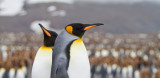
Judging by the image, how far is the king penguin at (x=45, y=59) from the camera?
2391 mm

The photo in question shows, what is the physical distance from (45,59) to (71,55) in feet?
1.39

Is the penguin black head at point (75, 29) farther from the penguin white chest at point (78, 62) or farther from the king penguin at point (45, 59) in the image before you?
the king penguin at point (45, 59)

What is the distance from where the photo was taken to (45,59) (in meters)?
2.46

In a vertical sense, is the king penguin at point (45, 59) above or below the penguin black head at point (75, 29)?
below

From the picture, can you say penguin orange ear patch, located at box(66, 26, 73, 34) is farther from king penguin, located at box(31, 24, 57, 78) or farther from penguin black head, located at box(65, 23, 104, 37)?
king penguin, located at box(31, 24, 57, 78)

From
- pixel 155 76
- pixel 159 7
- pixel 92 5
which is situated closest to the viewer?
pixel 155 76

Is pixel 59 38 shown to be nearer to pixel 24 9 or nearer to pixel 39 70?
pixel 39 70

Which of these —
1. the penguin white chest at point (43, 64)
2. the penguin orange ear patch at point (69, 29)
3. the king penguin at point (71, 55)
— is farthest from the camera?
the penguin white chest at point (43, 64)

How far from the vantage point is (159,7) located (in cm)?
6988

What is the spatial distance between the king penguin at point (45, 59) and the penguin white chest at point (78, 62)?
1.10ft

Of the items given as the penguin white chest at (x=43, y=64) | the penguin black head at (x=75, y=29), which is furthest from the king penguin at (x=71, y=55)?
the penguin white chest at (x=43, y=64)

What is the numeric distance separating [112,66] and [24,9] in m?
52.3

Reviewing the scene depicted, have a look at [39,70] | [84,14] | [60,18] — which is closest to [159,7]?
[84,14]

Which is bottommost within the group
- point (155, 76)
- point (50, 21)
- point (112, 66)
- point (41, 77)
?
point (50, 21)
